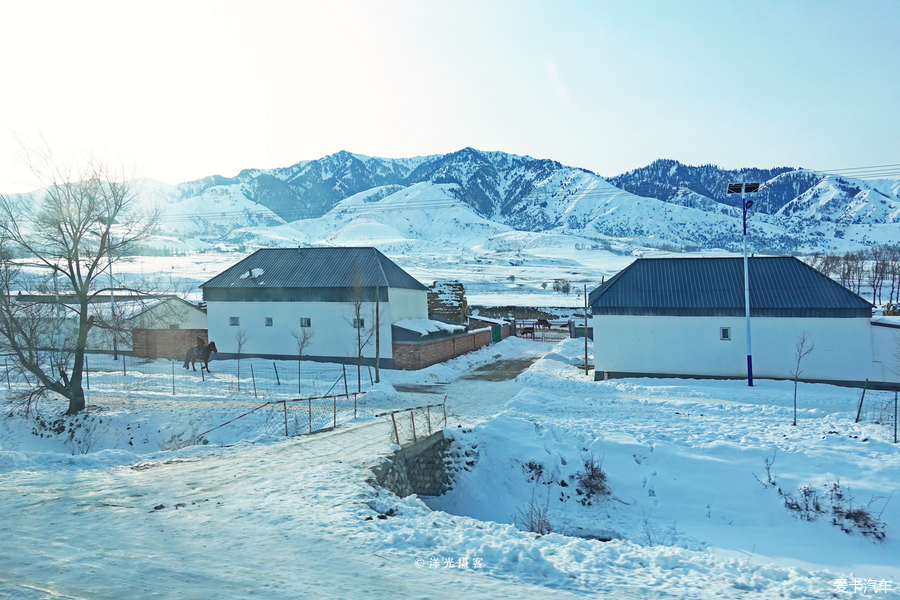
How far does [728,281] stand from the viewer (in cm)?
2758

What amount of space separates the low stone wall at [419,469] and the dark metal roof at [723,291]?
15.7 meters

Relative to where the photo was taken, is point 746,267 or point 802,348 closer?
point 746,267

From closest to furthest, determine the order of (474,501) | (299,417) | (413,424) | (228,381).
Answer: (474,501)
(413,424)
(299,417)
(228,381)

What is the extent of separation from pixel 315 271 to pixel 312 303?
242cm

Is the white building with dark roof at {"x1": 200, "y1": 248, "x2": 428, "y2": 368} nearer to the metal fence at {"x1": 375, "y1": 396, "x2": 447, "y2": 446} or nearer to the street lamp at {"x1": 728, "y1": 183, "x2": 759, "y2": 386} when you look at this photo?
the metal fence at {"x1": 375, "y1": 396, "x2": 447, "y2": 446}

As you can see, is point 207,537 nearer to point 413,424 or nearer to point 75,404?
point 413,424

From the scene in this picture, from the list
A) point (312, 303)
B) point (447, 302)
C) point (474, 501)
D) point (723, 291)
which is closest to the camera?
point (474, 501)

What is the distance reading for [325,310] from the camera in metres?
32.7

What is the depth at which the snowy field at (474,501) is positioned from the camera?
7.25 metres

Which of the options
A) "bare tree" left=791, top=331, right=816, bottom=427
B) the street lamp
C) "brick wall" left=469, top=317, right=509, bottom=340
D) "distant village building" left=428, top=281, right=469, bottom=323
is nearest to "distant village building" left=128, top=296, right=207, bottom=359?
"distant village building" left=428, top=281, right=469, bottom=323

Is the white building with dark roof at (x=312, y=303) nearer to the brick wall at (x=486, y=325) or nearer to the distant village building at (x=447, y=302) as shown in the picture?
the brick wall at (x=486, y=325)

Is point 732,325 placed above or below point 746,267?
below

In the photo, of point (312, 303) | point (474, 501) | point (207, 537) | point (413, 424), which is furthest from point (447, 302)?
point (207, 537)

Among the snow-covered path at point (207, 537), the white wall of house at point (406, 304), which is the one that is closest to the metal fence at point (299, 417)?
the snow-covered path at point (207, 537)
